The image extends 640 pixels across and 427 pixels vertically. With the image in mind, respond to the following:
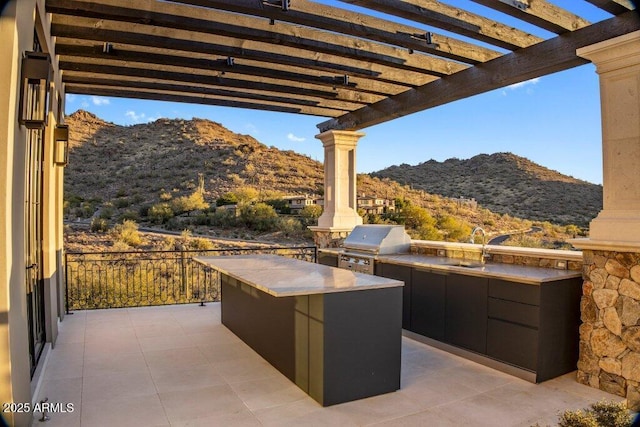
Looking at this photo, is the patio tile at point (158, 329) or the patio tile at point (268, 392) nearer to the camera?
the patio tile at point (268, 392)

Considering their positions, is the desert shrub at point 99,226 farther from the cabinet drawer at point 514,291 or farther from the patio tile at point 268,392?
the cabinet drawer at point 514,291

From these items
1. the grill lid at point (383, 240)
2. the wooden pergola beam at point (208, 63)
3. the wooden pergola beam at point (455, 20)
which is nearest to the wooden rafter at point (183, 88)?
the wooden pergola beam at point (208, 63)

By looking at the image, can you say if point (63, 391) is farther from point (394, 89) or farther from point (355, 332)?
point (394, 89)

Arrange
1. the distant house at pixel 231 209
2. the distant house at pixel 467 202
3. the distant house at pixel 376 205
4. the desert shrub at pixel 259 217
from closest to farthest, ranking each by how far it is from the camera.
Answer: the distant house at pixel 376 205 < the distant house at pixel 467 202 < the desert shrub at pixel 259 217 < the distant house at pixel 231 209

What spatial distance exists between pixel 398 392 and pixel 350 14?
9.26ft

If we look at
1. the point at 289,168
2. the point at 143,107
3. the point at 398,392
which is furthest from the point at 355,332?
the point at 143,107

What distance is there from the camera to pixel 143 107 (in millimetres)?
20531

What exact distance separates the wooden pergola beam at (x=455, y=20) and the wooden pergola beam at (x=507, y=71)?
0.52ft

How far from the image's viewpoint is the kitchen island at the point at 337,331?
111 inches

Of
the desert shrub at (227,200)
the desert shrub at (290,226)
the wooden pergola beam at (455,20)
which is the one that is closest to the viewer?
the wooden pergola beam at (455,20)

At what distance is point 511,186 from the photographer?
1286 cm

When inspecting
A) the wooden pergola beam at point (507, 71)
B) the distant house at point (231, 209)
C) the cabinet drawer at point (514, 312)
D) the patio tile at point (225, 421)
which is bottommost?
the patio tile at point (225, 421)

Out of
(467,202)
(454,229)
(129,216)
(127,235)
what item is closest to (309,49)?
(454,229)

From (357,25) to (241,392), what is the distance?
2851mm
